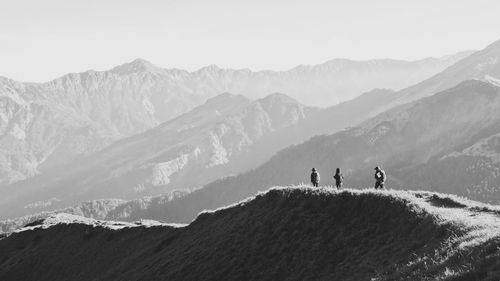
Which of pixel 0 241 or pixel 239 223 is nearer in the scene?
pixel 239 223

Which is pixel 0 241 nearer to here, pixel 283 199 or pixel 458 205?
pixel 283 199

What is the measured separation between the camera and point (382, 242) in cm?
3753

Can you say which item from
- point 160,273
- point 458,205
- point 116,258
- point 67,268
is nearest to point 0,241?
point 67,268

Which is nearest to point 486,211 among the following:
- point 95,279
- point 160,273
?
point 160,273

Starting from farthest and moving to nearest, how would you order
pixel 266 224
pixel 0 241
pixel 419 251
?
pixel 0 241, pixel 266 224, pixel 419 251

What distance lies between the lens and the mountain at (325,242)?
28.9 meters

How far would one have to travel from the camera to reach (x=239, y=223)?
2172 inches

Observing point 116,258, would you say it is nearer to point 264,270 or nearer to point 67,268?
point 67,268

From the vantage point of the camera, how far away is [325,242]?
41938 millimetres

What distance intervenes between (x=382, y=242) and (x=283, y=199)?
17046 millimetres

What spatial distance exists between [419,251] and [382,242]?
502 centimetres

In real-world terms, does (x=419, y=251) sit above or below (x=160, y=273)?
above

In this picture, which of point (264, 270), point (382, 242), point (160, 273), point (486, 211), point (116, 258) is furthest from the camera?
point (116, 258)

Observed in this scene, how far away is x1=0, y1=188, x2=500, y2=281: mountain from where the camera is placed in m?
28.9
